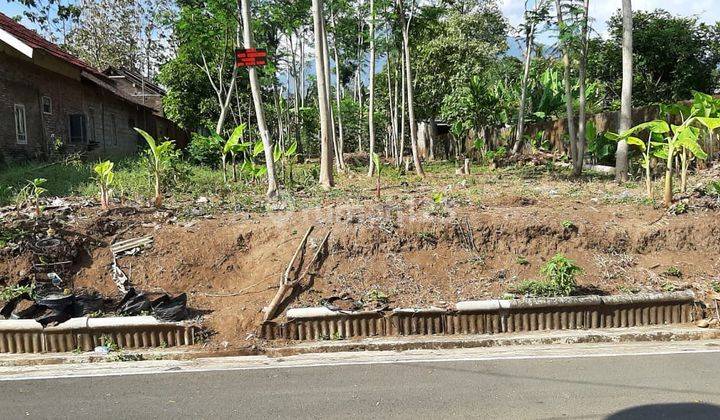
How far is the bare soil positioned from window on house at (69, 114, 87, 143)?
35.8ft

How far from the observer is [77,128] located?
18812 mm

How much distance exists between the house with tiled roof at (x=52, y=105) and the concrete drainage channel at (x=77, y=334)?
974cm

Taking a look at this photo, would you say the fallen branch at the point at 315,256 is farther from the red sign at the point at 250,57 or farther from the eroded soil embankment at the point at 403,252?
the red sign at the point at 250,57

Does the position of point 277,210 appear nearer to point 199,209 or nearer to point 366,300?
point 199,209

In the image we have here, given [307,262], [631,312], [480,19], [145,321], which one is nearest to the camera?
[145,321]

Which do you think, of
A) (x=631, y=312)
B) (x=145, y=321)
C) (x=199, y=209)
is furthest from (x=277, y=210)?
(x=631, y=312)

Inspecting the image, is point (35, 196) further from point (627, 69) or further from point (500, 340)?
point (627, 69)

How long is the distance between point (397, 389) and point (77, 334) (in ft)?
12.8

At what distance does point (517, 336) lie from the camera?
265 inches

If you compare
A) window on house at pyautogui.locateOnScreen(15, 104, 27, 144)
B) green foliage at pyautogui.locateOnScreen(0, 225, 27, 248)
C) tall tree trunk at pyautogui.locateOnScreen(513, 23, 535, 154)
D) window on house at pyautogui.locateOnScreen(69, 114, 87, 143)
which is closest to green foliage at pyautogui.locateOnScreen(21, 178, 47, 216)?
green foliage at pyautogui.locateOnScreen(0, 225, 27, 248)

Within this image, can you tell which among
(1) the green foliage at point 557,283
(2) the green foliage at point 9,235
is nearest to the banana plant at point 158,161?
(2) the green foliage at point 9,235

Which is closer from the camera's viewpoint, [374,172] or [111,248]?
[111,248]

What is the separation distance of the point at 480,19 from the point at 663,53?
40.2 ft

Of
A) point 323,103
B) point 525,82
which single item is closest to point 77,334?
point 323,103
